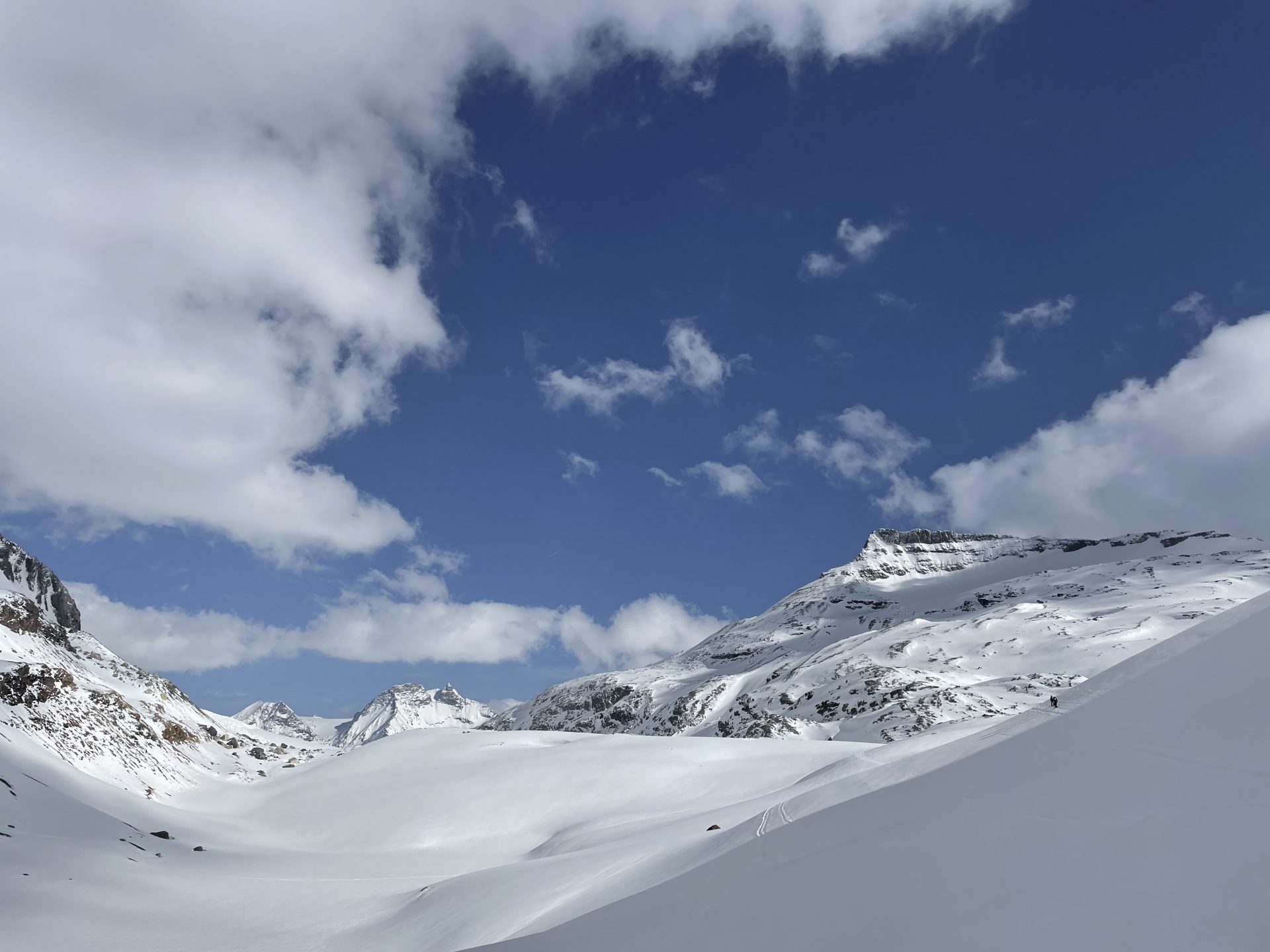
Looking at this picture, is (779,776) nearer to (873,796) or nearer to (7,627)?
(873,796)

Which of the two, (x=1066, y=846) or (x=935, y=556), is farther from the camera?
(x=935, y=556)

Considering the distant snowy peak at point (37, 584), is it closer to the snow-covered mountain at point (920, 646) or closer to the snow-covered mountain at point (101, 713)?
the snow-covered mountain at point (101, 713)

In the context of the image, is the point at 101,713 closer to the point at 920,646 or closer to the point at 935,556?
the point at 920,646

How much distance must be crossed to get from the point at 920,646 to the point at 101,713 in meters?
A: 74.3

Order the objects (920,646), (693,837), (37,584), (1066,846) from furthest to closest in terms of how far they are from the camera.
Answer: (920,646) → (37,584) → (693,837) → (1066,846)

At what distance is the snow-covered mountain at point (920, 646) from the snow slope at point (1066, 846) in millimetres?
12348

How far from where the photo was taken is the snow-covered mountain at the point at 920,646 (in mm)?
56219

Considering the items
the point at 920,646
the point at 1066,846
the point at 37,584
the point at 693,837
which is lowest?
the point at 1066,846

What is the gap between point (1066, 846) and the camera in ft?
10.4

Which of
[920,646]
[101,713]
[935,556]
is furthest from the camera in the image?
[935,556]

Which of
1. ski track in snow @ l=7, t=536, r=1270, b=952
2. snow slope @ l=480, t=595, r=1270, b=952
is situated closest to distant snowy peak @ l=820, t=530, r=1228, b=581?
ski track in snow @ l=7, t=536, r=1270, b=952

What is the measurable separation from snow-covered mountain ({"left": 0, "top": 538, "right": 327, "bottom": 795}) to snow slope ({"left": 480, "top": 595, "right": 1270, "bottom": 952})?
1996 centimetres

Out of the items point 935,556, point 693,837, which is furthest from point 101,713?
point 935,556

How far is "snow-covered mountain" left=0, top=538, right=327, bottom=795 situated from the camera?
20.8m
